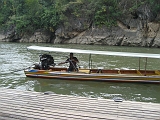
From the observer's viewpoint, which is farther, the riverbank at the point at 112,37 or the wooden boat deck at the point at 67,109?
the riverbank at the point at 112,37

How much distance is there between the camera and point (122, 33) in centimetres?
3725

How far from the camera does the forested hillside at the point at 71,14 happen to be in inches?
1471

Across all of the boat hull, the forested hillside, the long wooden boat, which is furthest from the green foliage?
the boat hull

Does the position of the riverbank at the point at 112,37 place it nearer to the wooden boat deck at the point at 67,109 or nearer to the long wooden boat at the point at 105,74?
the long wooden boat at the point at 105,74

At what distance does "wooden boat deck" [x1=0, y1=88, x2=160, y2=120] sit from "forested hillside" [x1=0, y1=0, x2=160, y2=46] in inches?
1238

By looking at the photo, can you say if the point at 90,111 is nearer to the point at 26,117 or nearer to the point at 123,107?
the point at 123,107

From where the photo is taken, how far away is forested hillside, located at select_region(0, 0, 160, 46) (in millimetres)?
37363

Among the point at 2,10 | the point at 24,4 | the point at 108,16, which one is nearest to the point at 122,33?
the point at 108,16

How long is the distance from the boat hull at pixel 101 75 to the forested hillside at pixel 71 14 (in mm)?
24790

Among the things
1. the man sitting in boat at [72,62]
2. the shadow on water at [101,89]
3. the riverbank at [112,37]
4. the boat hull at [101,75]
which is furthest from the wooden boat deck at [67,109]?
the riverbank at [112,37]

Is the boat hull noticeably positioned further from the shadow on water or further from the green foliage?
the green foliage

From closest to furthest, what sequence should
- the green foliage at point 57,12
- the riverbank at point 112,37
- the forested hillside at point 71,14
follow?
the riverbank at point 112,37 < the forested hillside at point 71,14 < the green foliage at point 57,12

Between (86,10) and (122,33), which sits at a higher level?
(86,10)

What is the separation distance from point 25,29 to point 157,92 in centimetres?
3949
